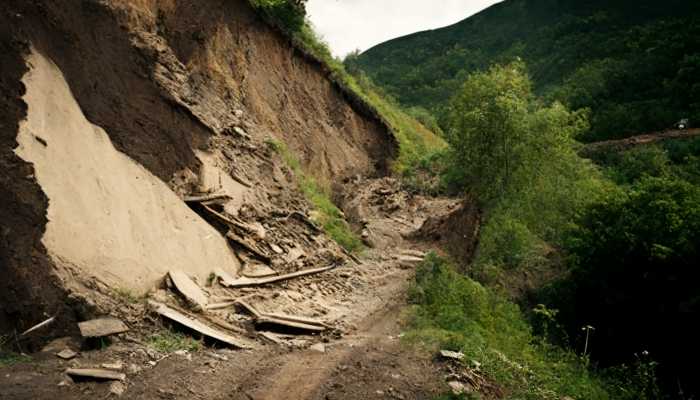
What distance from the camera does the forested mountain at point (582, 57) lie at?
40.8m

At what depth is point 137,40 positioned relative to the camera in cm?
1139

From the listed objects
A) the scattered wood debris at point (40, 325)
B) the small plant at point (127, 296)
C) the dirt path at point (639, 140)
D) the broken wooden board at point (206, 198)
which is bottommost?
the dirt path at point (639, 140)

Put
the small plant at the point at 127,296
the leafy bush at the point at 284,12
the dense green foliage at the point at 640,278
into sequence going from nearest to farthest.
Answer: the small plant at the point at 127,296
the dense green foliage at the point at 640,278
the leafy bush at the point at 284,12

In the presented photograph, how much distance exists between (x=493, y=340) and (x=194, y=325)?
4.95 meters

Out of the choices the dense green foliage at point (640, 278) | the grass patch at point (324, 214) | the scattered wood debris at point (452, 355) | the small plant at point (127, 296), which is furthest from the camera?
the grass patch at point (324, 214)

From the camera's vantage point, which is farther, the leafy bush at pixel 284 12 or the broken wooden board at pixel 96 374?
the leafy bush at pixel 284 12

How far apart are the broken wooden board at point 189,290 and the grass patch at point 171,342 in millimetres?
928

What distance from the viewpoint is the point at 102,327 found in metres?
6.16

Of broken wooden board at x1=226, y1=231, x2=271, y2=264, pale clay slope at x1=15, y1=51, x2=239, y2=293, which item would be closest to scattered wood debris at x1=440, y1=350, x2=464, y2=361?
pale clay slope at x1=15, y1=51, x2=239, y2=293

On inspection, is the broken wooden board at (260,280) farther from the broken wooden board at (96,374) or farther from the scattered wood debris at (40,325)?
the broken wooden board at (96,374)

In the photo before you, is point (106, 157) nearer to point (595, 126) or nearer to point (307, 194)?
point (307, 194)

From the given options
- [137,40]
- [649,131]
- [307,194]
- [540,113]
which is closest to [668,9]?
[649,131]

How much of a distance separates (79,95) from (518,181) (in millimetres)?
11339

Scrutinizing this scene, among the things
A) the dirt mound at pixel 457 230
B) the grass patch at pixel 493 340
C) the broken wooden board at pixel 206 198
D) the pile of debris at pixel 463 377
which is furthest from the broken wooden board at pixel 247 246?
the dirt mound at pixel 457 230
